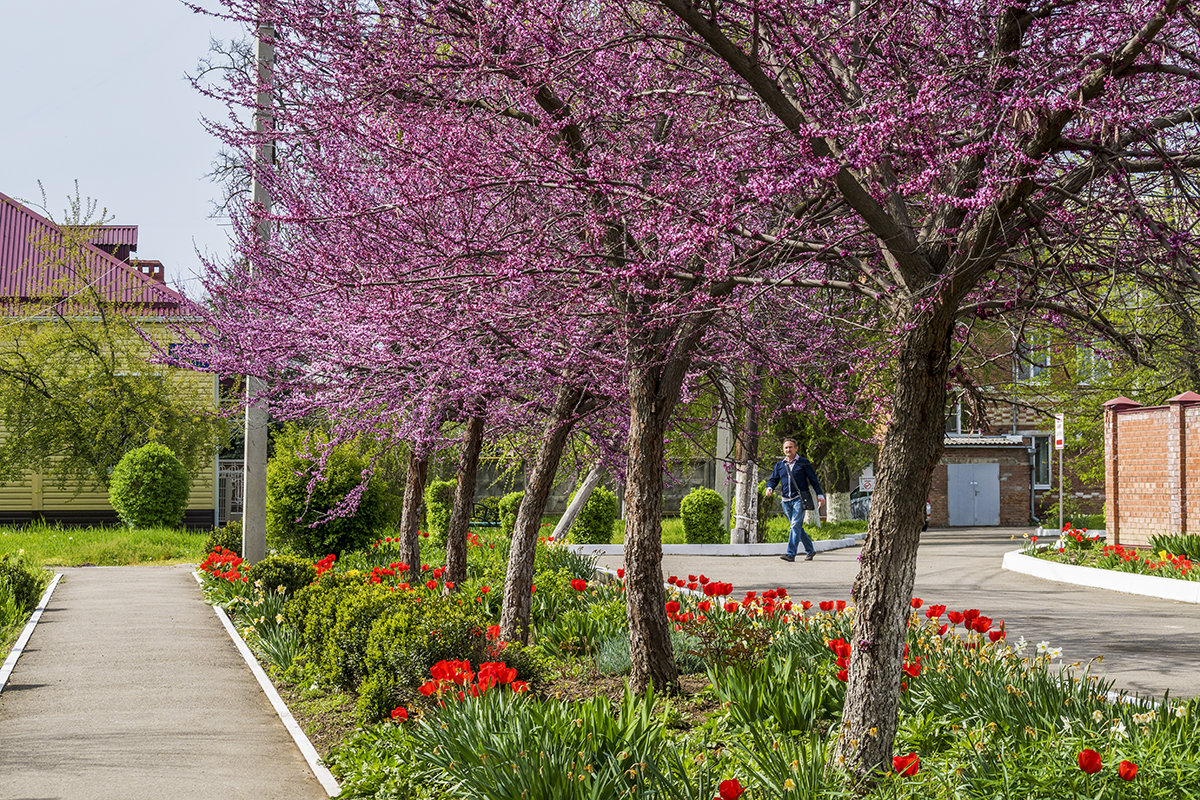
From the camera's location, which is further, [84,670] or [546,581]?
[546,581]

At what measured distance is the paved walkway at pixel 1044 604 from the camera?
27.8ft

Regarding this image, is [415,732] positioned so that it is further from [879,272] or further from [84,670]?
[84,670]

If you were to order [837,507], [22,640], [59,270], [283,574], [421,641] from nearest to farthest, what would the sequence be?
[421,641] → [22,640] → [283,574] → [59,270] → [837,507]

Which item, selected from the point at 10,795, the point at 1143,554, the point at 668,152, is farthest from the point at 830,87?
the point at 1143,554

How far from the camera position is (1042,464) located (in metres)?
38.8

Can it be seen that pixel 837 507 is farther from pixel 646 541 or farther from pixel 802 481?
pixel 646 541

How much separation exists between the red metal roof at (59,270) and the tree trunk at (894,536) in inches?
960

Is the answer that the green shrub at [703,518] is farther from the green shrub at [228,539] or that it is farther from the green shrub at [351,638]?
the green shrub at [351,638]

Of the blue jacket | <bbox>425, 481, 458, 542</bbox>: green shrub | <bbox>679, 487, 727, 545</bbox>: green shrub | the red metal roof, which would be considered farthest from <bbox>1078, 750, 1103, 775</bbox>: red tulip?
the red metal roof

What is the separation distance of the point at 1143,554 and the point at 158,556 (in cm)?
1671

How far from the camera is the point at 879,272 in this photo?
551 centimetres

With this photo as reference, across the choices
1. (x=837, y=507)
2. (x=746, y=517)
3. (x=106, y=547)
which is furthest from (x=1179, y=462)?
(x=106, y=547)

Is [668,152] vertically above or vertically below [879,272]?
above

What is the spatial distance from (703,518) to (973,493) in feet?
58.4
